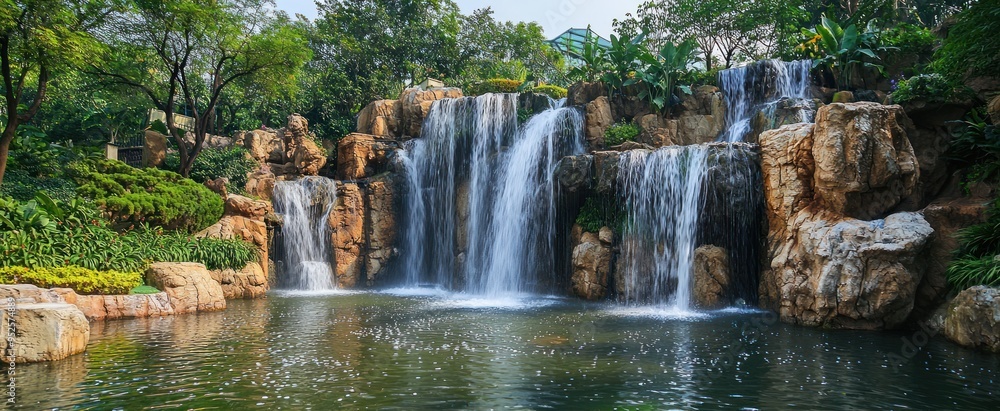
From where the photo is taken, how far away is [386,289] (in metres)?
22.1

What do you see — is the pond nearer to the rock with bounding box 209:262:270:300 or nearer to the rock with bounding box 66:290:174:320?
the rock with bounding box 66:290:174:320

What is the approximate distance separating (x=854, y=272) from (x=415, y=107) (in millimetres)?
18715

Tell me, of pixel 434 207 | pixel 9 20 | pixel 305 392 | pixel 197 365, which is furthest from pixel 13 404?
pixel 434 207

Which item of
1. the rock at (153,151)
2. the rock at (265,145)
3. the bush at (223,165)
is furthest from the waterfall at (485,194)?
the rock at (153,151)

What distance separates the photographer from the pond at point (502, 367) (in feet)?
23.1

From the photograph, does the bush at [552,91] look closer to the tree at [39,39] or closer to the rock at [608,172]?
the rock at [608,172]

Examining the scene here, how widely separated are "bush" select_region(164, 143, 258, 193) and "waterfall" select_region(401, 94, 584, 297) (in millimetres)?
5986

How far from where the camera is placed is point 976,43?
1229 cm

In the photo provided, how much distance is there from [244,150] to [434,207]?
7.93m

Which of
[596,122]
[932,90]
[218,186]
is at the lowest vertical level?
[218,186]

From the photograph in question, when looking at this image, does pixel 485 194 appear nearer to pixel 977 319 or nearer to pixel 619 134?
pixel 619 134

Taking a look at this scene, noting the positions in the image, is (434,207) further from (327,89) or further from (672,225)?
(327,89)

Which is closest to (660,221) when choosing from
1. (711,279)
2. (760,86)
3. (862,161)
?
(711,279)

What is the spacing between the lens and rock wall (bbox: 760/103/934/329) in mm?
11695
